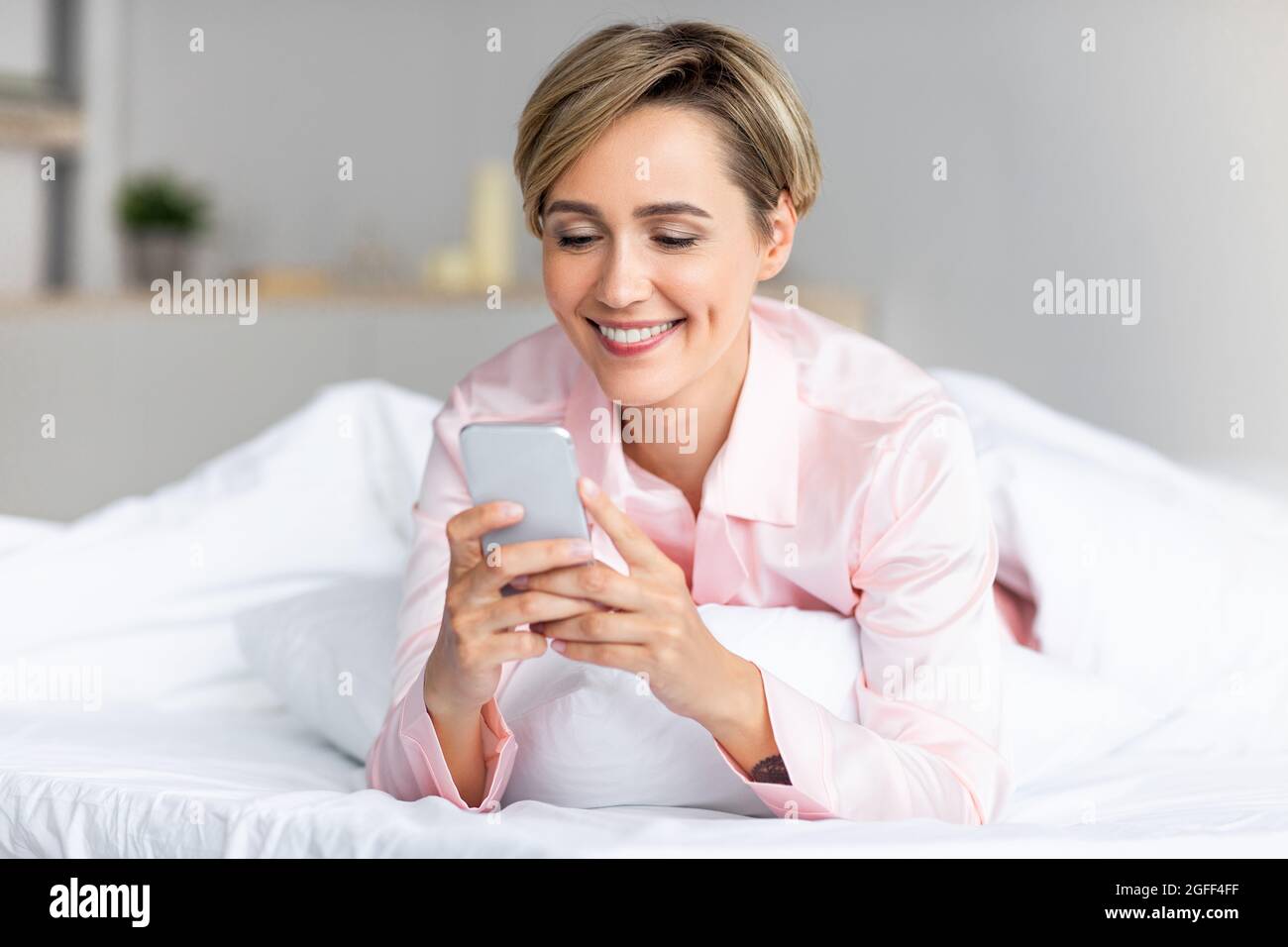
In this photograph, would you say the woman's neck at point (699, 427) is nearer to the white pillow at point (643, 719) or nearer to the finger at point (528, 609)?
the white pillow at point (643, 719)

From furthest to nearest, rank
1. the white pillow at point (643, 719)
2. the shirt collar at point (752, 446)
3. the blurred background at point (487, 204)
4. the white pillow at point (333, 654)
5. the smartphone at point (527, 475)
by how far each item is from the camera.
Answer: the blurred background at point (487, 204) → the white pillow at point (333, 654) → the shirt collar at point (752, 446) → the white pillow at point (643, 719) → the smartphone at point (527, 475)

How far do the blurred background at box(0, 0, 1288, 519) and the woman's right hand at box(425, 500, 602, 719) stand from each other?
1.74 metres

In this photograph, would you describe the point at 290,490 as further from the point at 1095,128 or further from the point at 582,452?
the point at 1095,128

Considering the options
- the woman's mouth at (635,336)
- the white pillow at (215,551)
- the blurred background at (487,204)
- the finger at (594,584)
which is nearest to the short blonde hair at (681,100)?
the woman's mouth at (635,336)

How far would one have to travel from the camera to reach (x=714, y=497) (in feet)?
3.91

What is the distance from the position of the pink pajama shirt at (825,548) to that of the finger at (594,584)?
170 mm

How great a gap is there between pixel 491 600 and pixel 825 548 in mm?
371

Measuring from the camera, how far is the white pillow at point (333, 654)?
1346 mm

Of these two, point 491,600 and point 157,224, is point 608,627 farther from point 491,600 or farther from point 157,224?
point 157,224


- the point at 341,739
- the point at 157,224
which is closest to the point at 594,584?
the point at 341,739

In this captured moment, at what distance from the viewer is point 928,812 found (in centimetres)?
105

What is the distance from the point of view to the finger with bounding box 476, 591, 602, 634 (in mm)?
901
